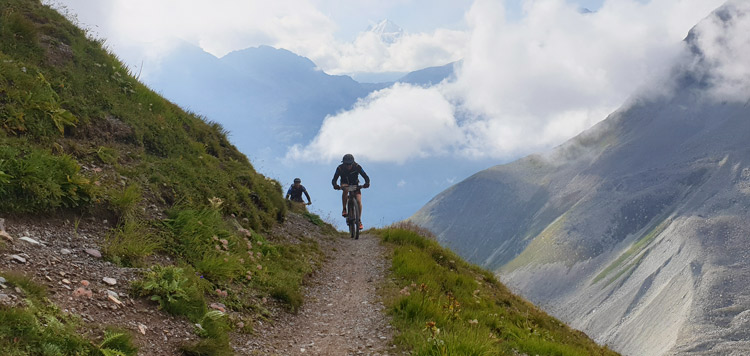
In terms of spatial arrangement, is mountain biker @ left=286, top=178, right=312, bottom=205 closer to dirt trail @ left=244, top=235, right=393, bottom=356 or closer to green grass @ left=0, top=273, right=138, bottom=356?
dirt trail @ left=244, top=235, right=393, bottom=356

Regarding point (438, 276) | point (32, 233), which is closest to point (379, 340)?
point (438, 276)

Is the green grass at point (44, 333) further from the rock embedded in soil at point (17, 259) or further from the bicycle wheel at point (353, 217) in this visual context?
the bicycle wheel at point (353, 217)

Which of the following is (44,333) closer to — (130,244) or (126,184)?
(130,244)

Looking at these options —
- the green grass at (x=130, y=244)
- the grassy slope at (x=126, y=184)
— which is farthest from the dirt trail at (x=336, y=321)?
the green grass at (x=130, y=244)

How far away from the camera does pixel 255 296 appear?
857cm

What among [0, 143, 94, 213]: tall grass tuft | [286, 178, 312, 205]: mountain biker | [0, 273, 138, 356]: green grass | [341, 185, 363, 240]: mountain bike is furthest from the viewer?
[286, 178, 312, 205]: mountain biker

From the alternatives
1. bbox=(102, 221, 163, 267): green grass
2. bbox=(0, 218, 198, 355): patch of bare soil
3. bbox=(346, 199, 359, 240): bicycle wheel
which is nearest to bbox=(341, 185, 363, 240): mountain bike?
bbox=(346, 199, 359, 240): bicycle wheel

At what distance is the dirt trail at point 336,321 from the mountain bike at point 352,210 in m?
4.19

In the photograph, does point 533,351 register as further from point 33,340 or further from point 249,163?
point 249,163

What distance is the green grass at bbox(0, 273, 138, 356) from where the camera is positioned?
4.10m

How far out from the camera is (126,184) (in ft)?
30.8

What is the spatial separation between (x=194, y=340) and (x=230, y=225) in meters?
5.40

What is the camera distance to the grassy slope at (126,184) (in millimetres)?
6613

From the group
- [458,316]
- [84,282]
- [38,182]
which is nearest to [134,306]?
[84,282]
